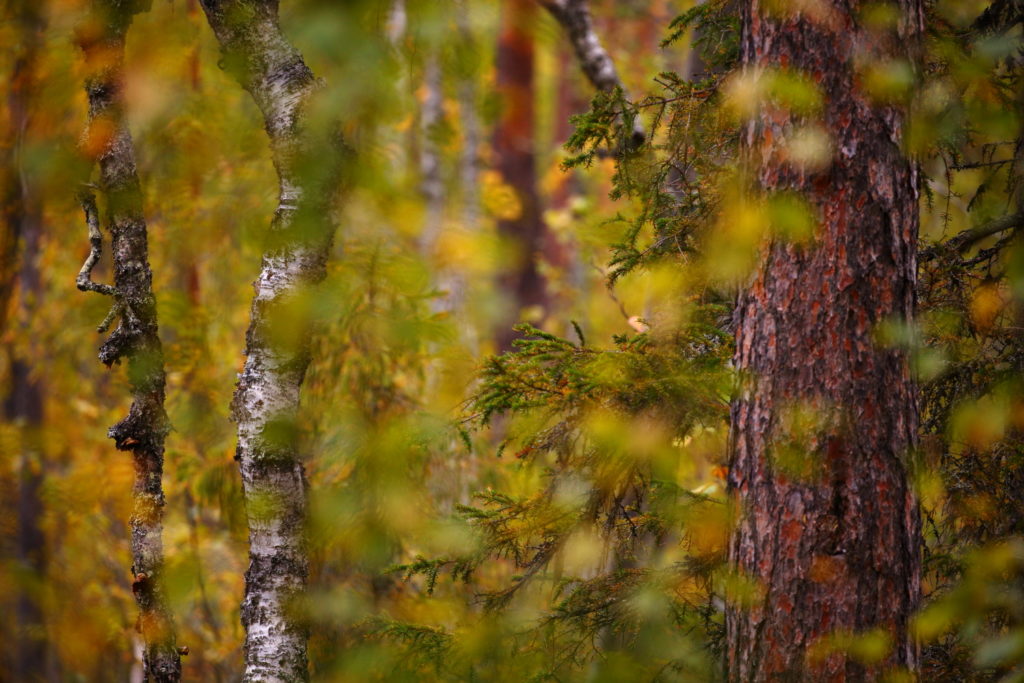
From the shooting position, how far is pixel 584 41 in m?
5.38

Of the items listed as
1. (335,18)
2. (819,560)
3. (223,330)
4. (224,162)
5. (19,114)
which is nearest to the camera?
(335,18)

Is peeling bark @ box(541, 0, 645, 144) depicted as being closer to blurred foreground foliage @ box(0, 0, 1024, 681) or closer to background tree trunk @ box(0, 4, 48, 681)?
blurred foreground foliage @ box(0, 0, 1024, 681)

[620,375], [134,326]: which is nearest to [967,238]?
→ [620,375]

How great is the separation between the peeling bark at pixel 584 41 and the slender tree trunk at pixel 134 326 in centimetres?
297

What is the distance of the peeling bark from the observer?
17.4ft

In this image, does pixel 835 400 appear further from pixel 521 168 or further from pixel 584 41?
pixel 521 168

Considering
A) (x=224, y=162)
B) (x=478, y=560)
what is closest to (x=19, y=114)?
(x=224, y=162)

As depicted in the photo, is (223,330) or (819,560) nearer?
(819,560)

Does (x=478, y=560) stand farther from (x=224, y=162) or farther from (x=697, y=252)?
(x=224, y=162)

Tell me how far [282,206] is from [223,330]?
4229mm


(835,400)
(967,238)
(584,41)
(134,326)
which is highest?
(584,41)

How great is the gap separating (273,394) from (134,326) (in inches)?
22.6

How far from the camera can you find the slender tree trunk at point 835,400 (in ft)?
8.55

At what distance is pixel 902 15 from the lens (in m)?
2.75
